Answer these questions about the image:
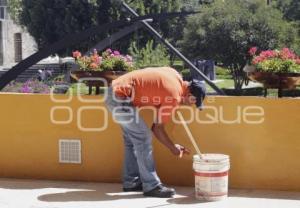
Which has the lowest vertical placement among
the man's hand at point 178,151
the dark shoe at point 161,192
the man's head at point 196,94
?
the dark shoe at point 161,192

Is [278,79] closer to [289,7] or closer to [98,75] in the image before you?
[98,75]

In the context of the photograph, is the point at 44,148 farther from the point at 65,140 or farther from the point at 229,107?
the point at 229,107

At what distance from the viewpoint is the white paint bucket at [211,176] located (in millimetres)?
6090

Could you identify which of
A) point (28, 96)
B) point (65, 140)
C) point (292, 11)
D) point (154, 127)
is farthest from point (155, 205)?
point (292, 11)

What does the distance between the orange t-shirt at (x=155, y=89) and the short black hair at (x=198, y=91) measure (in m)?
0.08

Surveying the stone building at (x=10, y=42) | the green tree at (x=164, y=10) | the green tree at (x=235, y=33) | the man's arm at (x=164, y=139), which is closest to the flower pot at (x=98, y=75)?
the man's arm at (x=164, y=139)

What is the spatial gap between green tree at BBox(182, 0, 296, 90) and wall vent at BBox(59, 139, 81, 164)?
64.0 ft

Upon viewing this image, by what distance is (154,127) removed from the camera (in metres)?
6.21

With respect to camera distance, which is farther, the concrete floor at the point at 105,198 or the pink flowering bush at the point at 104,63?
the pink flowering bush at the point at 104,63

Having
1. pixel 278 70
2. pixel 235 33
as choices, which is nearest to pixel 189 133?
pixel 278 70

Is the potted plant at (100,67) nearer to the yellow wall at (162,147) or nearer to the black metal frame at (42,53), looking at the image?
the yellow wall at (162,147)

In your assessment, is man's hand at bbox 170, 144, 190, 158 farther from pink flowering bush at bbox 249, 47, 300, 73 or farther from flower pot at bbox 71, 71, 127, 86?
flower pot at bbox 71, 71, 127, 86

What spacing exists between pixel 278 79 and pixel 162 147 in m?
1.51

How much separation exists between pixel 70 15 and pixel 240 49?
11.3 meters
